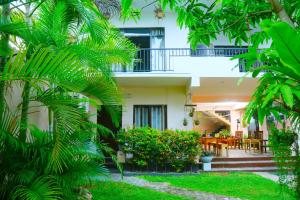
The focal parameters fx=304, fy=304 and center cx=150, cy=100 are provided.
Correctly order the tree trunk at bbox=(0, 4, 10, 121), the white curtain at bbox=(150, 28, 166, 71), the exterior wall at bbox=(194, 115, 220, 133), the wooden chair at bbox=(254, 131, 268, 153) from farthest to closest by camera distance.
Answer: the exterior wall at bbox=(194, 115, 220, 133)
the wooden chair at bbox=(254, 131, 268, 153)
the white curtain at bbox=(150, 28, 166, 71)
the tree trunk at bbox=(0, 4, 10, 121)

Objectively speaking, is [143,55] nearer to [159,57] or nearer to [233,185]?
[159,57]

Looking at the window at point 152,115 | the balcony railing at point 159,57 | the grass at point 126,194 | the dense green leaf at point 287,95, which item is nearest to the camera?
the dense green leaf at point 287,95

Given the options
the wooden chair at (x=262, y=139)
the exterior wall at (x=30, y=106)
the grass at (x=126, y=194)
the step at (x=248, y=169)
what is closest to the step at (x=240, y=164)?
the step at (x=248, y=169)

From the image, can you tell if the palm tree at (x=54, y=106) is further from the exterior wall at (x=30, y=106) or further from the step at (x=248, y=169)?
the step at (x=248, y=169)

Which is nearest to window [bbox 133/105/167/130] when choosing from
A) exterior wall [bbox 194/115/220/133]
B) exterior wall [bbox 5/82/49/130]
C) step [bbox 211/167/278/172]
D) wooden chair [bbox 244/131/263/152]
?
step [bbox 211/167/278/172]

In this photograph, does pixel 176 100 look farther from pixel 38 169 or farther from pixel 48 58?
pixel 48 58

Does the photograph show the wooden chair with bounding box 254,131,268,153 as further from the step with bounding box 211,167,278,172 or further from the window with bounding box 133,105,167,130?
the window with bounding box 133,105,167,130

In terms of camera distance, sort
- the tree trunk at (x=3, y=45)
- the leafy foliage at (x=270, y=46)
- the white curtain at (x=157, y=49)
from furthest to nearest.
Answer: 1. the white curtain at (x=157, y=49)
2. the tree trunk at (x=3, y=45)
3. the leafy foliage at (x=270, y=46)

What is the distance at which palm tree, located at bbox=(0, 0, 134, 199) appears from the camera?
273 cm

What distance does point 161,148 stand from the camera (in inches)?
419

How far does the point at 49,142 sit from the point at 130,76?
7.81 meters

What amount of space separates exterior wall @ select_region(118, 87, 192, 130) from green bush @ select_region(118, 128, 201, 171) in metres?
2.02

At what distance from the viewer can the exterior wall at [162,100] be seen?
42.5 ft

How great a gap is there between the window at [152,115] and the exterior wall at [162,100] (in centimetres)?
17
